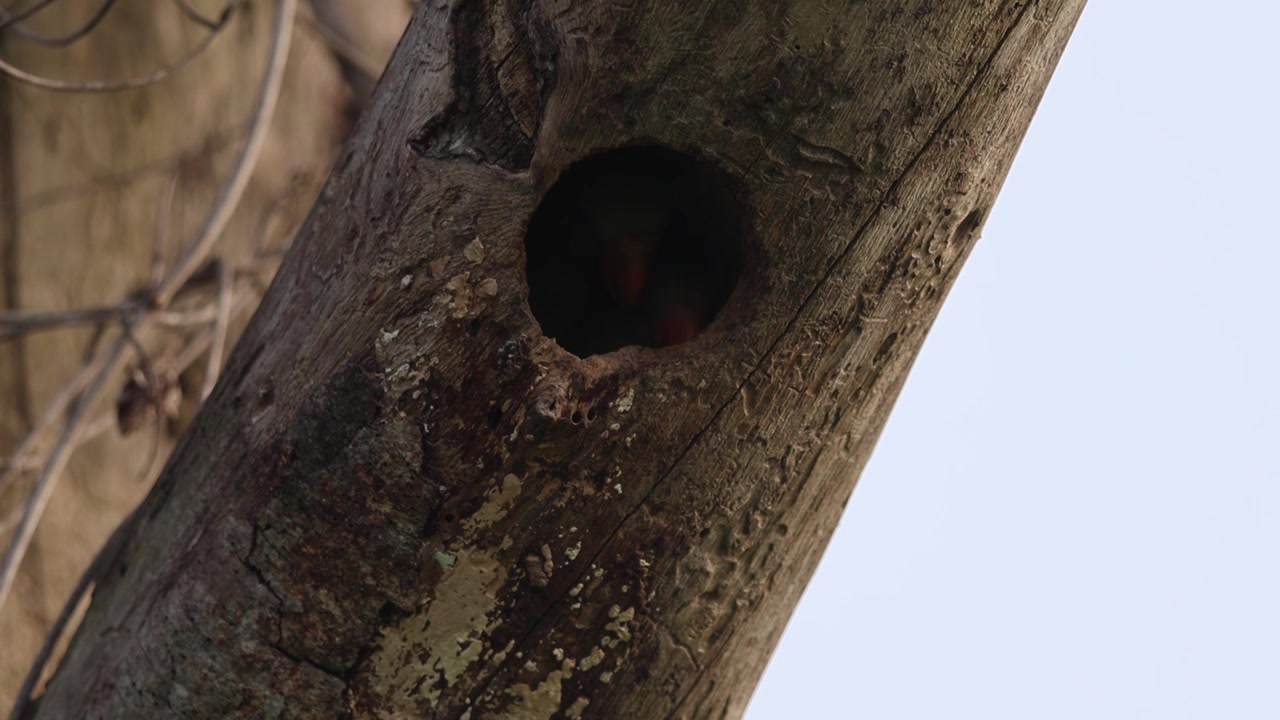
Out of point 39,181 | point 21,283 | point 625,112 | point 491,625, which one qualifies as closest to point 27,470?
point 21,283

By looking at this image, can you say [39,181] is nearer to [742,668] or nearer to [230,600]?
[230,600]

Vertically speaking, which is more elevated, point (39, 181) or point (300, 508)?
point (39, 181)

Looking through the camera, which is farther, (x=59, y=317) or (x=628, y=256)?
(x=59, y=317)

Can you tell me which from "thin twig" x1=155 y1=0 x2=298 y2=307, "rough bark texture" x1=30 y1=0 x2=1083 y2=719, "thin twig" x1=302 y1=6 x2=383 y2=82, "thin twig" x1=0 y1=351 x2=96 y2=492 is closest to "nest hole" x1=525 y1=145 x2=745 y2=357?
"rough bark texture" x1=30 y1=0 x2=1083 y2=719

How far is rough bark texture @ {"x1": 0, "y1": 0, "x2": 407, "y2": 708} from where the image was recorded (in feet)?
8.58

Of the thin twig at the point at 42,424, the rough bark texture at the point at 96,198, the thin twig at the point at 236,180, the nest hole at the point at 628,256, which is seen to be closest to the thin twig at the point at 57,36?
the rough bark texture at the point at 96,198

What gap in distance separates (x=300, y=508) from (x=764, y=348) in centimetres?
53

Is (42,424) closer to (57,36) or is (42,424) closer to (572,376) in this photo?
(57,36)

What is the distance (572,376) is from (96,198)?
2039 millimetres

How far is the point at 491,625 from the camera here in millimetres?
1234

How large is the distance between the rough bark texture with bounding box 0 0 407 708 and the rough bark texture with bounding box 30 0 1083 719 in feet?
4.65

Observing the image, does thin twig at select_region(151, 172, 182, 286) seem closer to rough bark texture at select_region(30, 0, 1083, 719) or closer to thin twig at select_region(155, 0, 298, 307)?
thin twig at select_region(155, 0, 298, 307)

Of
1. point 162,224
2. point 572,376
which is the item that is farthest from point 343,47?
point 572,376

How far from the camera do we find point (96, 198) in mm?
2756
